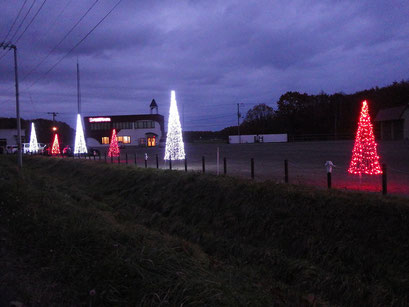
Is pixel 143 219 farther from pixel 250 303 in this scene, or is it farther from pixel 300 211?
pixel 250 303

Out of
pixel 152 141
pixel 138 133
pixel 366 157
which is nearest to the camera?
pixel 366 157

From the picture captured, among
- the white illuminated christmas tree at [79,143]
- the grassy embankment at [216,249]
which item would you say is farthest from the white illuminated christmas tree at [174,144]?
the white illuminated christmas tree at [79,143]

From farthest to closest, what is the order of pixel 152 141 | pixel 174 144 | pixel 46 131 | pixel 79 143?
1. pixel 46 131
2. pixel 152 141
3. pixel 79 143
4. pixel 174 144

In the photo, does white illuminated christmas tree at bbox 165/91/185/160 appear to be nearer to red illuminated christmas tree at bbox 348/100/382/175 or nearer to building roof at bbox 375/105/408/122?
red illuminated christmas tree at bbox 348/100/382/175

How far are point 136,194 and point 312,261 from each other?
932 centimetres

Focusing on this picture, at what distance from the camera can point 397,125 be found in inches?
2058

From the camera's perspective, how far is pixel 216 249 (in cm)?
899

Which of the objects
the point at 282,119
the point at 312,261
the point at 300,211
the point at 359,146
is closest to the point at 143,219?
the point at 300,211

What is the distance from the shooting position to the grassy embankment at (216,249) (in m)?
3.94

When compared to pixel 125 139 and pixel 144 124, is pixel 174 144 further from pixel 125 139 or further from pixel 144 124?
pixel 125 139

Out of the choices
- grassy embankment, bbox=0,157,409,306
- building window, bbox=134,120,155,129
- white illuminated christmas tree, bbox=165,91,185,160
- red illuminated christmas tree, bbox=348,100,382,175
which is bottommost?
grassy embankment, bbox=0,157,409,306

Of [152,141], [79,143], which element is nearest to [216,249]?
[79,143]

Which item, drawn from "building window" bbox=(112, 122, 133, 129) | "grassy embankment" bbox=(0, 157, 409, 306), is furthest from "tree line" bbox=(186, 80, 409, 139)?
"grassy embankment" bbox=(0, 157, 409, 306)

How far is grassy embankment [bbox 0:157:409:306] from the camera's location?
12.9 feet
